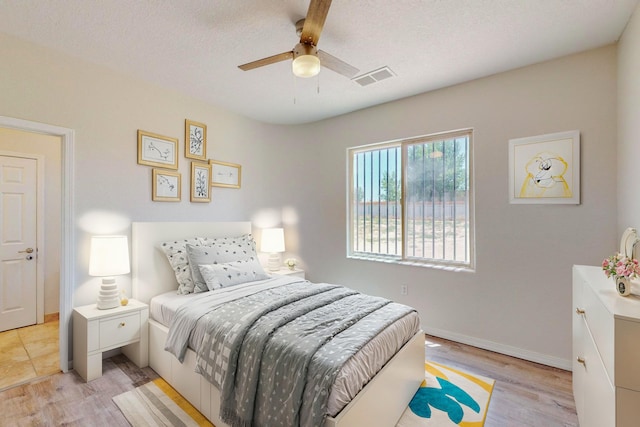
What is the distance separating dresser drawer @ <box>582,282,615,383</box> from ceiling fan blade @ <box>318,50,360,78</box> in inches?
77.6

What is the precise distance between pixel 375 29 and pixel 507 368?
301cm

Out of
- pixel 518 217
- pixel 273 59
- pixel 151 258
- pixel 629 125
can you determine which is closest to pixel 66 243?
pixel 151 258

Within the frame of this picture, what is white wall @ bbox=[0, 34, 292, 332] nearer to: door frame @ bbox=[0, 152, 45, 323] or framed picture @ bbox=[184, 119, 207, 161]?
framed picture @ bbox=[184, 119, 207, 161]

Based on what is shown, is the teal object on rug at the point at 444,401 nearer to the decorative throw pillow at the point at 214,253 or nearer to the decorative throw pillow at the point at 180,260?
the decorative throw pillow at the point at 214,253

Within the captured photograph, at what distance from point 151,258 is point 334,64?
2.51 metres

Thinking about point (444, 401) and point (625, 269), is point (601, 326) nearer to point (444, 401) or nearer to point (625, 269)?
point (625, 269)

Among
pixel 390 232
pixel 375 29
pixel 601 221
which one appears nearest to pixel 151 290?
pixel 390 232

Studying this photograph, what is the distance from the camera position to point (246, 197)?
409cm

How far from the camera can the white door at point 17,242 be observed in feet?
11.1

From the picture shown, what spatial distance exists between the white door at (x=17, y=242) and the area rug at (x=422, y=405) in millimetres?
2385

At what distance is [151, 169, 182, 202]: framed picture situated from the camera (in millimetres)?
3131

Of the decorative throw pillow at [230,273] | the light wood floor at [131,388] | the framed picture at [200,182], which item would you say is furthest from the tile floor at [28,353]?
the framed picture at [200,182]

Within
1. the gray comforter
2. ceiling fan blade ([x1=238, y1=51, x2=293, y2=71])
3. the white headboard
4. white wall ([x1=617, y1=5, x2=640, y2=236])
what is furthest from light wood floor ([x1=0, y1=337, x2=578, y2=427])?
ceiling fan blade ([x1=238, y1=51, x2=293, y2=71])

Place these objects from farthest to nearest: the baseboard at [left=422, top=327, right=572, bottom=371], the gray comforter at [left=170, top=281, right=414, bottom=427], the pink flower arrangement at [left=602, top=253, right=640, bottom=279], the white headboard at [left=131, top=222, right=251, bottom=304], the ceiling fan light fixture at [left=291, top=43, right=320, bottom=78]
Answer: the white headboard at [left=131, top=222, right=251, bottom=304]
the baseboard at [left=422, top=327, right=572, bottom=371]
the ceiling fan light fixture at [left=291, top=43, right=320, bottom=78]
the gray comforter at [left=170, top=281, right=414, bottom=427]
the pink flower arrangement at [left=602, top=253, right=640, bottom=279]
